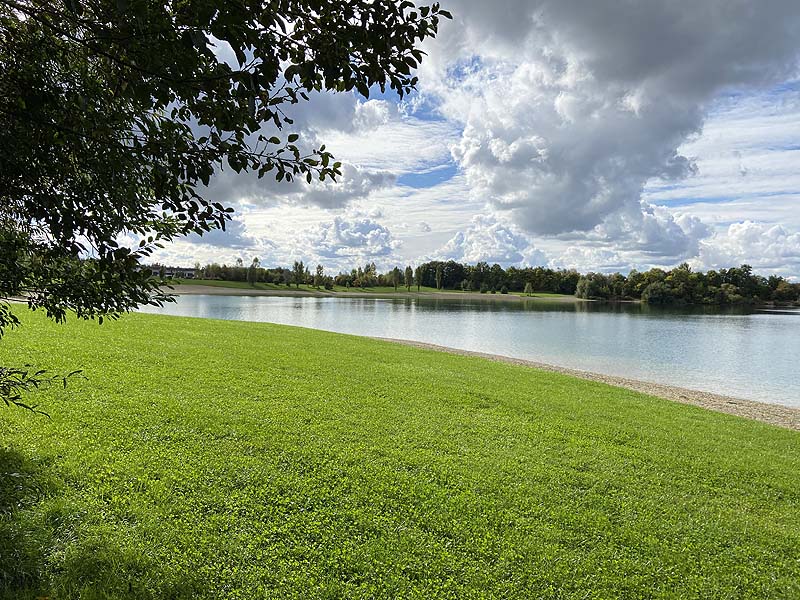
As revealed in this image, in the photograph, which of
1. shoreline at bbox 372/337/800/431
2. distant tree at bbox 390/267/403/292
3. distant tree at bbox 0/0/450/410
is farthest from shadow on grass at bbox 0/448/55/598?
distant tree at bbox 390/267/403/292

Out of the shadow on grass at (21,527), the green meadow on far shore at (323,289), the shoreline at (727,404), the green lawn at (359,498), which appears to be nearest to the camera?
the shadow on grass at (21,527)

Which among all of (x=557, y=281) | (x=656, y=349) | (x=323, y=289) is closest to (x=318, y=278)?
(x=323, y=289)

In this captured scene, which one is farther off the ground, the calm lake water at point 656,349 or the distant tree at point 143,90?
the distant tree at point 143,90

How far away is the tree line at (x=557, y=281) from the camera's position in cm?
11856

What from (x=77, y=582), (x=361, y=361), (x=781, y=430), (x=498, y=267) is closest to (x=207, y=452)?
(x=77, y=582)

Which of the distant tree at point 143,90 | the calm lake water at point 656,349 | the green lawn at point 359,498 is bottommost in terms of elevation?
the calm lake water at point 656,349

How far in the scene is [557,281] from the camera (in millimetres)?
155125

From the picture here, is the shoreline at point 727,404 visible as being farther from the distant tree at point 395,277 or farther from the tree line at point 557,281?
the distant tree at point 395,277

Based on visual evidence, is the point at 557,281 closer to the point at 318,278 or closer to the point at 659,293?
the point at 659,293

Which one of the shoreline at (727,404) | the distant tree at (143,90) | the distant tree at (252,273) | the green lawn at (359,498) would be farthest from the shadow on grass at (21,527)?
the distant tree at (252,273)

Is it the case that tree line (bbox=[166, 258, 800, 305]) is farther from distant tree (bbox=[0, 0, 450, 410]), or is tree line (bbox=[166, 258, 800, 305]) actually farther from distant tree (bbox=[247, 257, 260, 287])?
distant tree (bbox=[0, 0, 450, 410])

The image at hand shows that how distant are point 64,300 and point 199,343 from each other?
10276mm

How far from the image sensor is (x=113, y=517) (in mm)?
4320

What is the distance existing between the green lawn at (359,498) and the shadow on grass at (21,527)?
16 millimetres
